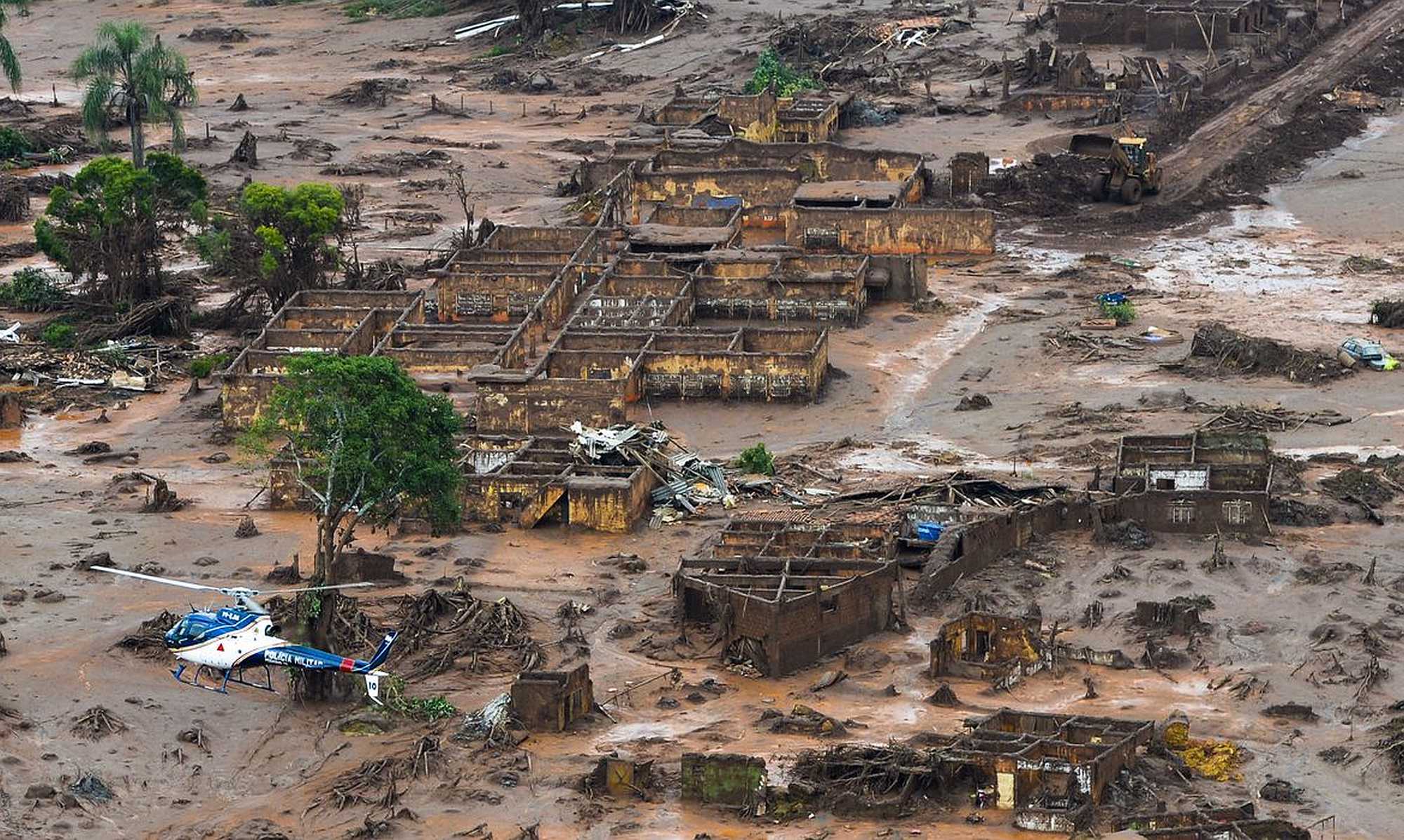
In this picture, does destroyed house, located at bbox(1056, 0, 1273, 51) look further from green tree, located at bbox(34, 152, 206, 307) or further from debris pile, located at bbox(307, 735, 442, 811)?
debris pile, located at bbox(307, 735, 442, 811)

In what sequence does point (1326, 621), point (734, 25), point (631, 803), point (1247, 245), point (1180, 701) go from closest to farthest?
point (631, 803) → point (1180, 701) → point (1326, 621) → point (1247, 245) → point (734, 25)

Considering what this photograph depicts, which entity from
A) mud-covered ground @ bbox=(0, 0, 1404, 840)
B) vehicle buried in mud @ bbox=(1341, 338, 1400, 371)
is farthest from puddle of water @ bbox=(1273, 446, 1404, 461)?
vehicle buried in mud @ bbox=(1341, 338, 1400, 371)

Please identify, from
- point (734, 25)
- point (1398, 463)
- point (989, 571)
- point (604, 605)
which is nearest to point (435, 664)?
point (604, 605)

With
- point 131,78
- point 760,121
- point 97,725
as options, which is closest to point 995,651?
point 97,725

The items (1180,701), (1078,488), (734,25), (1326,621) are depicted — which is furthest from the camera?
(734,25)

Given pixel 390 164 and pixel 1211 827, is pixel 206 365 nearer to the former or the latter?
pixel 390 164

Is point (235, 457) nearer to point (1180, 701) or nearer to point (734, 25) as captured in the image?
point (1180, 701)

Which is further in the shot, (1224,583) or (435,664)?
(1224,583)
